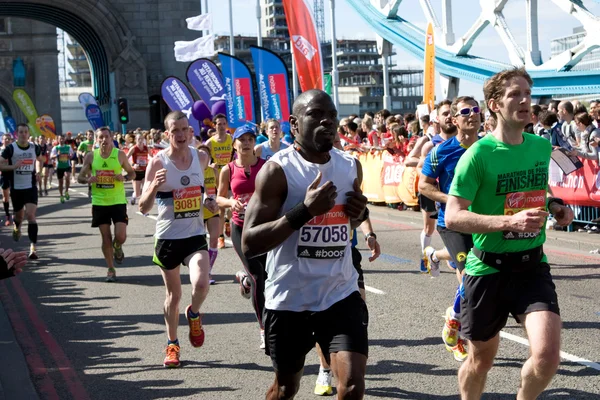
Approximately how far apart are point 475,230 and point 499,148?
46 centimetres

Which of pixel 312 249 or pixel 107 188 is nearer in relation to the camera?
pixel 312 249

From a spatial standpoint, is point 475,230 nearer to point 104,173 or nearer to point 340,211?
point 340,211

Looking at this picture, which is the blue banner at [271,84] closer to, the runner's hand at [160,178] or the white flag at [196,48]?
the white flag at [196,48]

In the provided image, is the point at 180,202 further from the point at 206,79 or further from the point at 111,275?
the point at 206,79

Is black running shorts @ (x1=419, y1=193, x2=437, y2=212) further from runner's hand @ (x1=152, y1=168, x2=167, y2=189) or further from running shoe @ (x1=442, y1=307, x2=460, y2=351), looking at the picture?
runner's hand @ (x1=152, y1=168, x2=167, y2=189)

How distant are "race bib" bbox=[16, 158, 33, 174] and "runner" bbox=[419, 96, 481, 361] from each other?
8922 mm

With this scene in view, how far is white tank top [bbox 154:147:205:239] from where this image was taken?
7652 mm

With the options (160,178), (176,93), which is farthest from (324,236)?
(176,93)

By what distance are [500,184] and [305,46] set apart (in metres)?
17.4

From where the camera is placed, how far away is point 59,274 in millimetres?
13070

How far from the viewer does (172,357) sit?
24.4ft

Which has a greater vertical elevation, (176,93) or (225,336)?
(176,93)

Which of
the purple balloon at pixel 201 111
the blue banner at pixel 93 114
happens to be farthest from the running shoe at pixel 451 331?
the blue banner at pixel 93 114

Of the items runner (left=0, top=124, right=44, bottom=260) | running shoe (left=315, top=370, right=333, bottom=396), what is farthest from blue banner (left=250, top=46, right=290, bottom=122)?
running shoe (left=315, top=370, right=333, bottom=396)
